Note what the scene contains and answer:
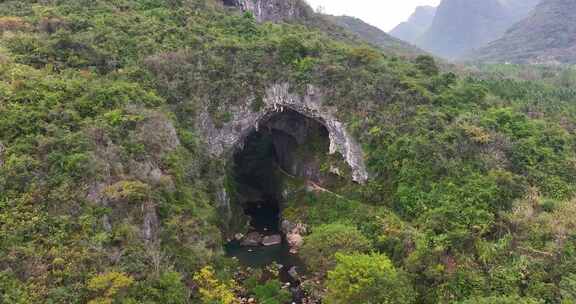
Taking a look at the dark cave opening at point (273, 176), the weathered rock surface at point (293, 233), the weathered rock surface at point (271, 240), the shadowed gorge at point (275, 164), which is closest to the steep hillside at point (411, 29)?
the shadowed gorge at point (275, 164)

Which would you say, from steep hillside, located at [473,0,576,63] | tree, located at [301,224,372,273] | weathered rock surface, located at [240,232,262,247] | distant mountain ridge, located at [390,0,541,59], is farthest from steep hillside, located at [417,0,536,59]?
tree, located at [301,224,372,273]

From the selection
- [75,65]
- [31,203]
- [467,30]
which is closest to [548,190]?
[31,203]

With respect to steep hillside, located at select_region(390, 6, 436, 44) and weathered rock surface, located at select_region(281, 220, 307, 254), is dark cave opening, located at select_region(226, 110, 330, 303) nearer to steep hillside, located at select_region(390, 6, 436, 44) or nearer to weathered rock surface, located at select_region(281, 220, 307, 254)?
weathered rock surface, located at select_region(281, 220, 307, 254)

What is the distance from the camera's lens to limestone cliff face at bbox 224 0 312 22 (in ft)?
152

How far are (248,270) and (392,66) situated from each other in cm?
1992

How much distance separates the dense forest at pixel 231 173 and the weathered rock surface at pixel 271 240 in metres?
2.19

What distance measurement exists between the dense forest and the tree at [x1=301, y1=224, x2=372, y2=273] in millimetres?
117

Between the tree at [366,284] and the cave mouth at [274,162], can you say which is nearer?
the tree at [366,284]

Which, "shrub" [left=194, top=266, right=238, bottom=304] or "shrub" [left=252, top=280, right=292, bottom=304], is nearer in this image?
"shrub" [left=194, top=266, right=238, bottom=304]

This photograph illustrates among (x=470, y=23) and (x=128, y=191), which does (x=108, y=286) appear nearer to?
(x=128, y=191)

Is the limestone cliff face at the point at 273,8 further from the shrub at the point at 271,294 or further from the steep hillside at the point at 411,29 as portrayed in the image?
the steep hillside at the point at 411,29

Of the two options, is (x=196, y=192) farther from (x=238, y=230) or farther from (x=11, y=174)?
(x=11, y=174)

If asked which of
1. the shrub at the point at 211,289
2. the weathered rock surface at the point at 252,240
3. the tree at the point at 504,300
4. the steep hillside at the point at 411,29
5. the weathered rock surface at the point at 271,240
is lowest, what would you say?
the weathered rock surface at the point at 252,240

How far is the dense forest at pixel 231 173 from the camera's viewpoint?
1688cm
